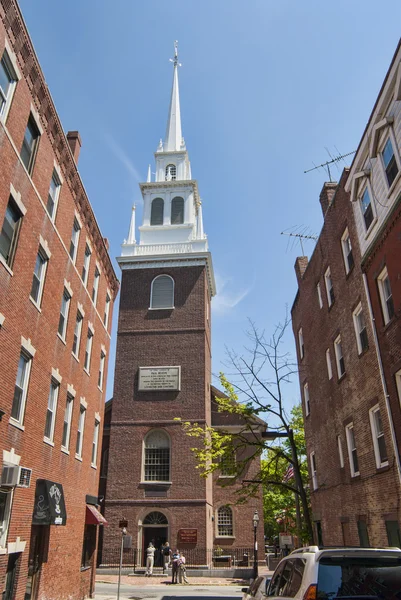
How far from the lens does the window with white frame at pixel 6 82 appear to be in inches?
463

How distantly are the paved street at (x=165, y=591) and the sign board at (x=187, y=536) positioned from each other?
448 centimetres

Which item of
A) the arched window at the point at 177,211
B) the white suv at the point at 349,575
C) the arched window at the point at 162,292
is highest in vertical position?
the arched window at the point at 177,211

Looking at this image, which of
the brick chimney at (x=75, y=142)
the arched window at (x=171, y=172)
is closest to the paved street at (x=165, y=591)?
the brick chimney at (x=75, y=142)

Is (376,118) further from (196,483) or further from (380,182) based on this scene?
(196,483)

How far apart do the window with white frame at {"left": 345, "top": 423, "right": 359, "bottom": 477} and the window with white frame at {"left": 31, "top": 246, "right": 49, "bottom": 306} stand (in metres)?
11.0

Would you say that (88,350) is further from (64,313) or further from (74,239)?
(74,239)

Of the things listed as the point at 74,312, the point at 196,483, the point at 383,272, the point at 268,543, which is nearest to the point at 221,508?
the point at 196,483

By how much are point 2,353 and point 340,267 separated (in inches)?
467

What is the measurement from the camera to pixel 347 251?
57.5ft

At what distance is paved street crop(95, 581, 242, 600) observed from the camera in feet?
66.6

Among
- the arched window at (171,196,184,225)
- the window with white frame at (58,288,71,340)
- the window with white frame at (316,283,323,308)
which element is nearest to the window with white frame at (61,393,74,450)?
the window with white frame at (58,288,71,340)

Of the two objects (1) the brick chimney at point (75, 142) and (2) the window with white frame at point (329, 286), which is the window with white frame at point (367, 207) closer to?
(2) the window with white frame at point (329, 286)

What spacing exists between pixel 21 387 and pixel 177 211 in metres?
30.6

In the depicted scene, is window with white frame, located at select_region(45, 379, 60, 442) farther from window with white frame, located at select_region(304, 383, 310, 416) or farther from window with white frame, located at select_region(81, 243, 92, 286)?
Result: window with white frame, located at select_region(304, 383, 310, 416)
